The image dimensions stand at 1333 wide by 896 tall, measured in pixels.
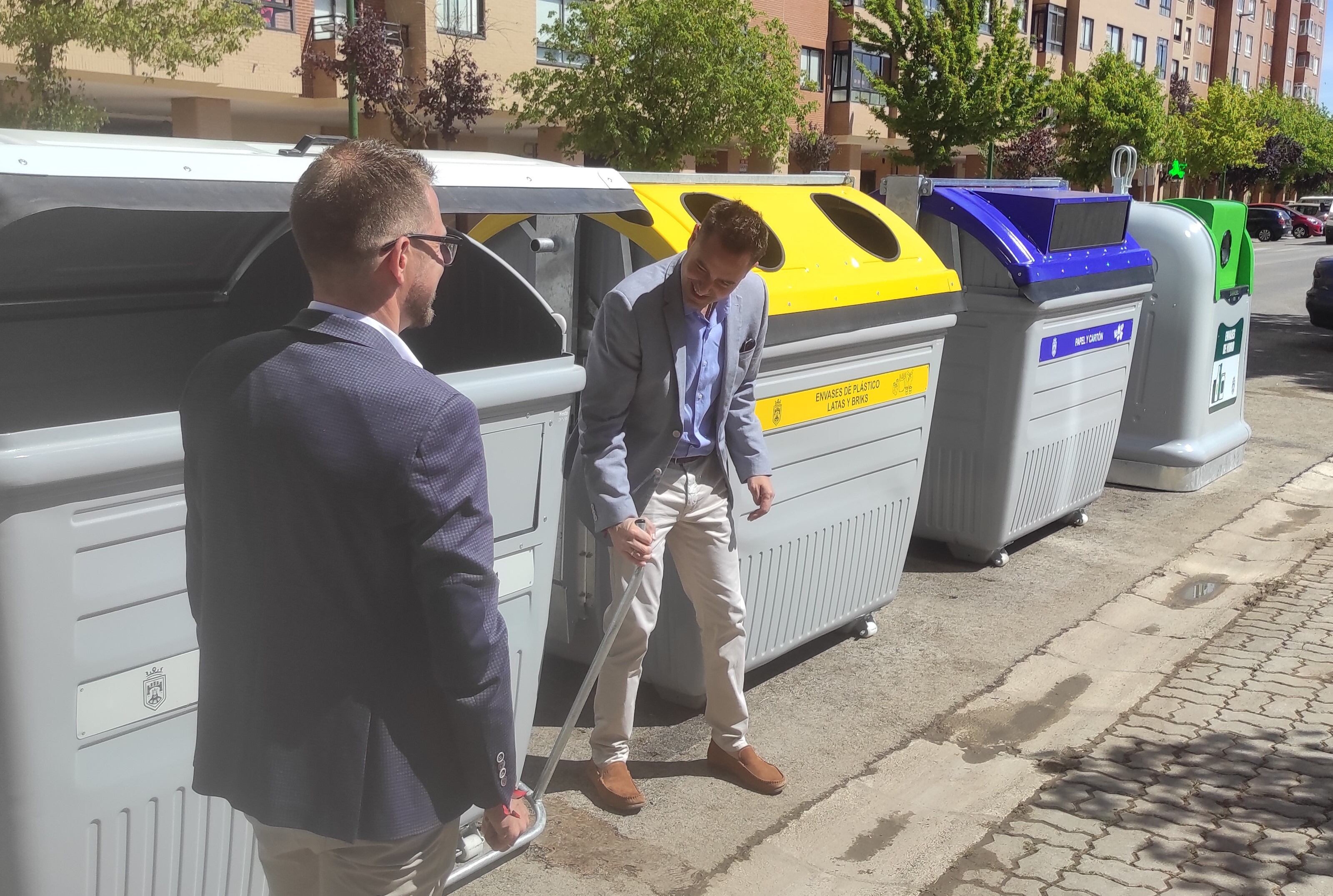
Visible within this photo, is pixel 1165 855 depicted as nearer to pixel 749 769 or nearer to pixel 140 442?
pixel 749 769

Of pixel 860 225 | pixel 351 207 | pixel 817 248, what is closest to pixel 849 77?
pixel 860 225

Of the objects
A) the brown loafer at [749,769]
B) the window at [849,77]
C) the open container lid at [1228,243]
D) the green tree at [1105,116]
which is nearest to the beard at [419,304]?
the brown loafer at [749,769]

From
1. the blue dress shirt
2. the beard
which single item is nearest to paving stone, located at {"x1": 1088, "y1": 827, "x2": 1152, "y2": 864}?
the blue dress shirt

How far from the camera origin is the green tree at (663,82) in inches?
819

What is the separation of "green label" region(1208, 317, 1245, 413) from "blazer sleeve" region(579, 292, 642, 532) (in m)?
4.93

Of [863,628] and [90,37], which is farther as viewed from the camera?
[90,37]

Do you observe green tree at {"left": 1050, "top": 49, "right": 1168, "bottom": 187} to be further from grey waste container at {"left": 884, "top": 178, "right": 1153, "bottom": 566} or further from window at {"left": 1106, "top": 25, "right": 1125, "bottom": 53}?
grey waste container at {"left": 884, "top": 178, "right": 1153, "bottom": 566}

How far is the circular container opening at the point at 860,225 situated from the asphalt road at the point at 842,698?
4.69 ft

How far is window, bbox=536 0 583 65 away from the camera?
25516mm

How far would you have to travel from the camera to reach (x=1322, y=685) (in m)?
4.40

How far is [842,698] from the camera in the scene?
4250mm

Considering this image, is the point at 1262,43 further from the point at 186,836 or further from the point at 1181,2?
the point at 186,836

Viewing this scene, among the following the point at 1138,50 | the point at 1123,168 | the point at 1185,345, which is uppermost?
the point at 1138,50

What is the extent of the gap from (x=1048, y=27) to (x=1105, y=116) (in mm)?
8096
